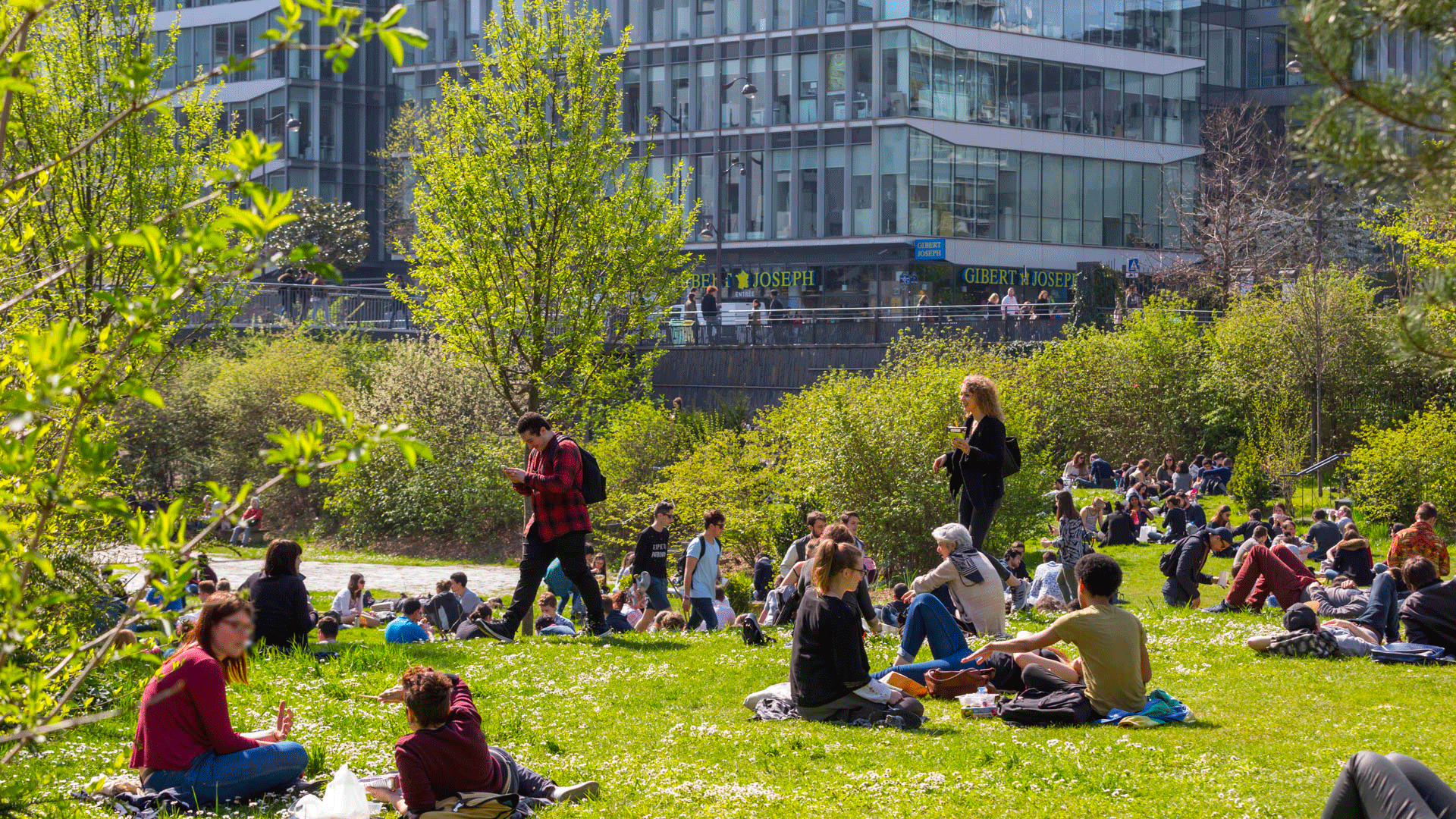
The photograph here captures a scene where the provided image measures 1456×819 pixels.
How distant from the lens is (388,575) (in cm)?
2809

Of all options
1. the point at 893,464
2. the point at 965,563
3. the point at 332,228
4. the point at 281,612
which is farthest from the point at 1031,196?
the point at 281,612

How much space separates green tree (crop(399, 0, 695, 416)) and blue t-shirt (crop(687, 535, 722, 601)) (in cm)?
704

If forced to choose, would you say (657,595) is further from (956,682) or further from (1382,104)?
(1382,104)

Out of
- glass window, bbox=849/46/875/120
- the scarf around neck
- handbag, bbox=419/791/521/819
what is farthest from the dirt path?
glass window, bbox=849/46/875/120

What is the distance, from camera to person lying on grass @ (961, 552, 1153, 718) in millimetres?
8008

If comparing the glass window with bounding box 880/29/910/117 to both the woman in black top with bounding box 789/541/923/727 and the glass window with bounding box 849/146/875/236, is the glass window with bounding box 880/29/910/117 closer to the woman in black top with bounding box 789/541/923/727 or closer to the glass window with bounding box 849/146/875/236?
the glass window with bounding box 849/146/875/236

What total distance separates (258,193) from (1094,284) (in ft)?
112

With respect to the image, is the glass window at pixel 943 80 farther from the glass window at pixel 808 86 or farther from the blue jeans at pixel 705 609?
the blue jeans at pixel 705 609

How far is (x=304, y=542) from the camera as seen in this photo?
34.9 meters

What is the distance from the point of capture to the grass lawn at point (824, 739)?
259 inches

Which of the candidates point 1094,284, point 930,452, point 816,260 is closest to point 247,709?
point 930,452

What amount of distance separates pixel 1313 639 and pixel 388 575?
69.1 ft

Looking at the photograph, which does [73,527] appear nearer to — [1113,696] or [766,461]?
[1113,696]

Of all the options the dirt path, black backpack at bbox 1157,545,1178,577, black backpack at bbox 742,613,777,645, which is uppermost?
black backpack at bbox 742,613,777,645
